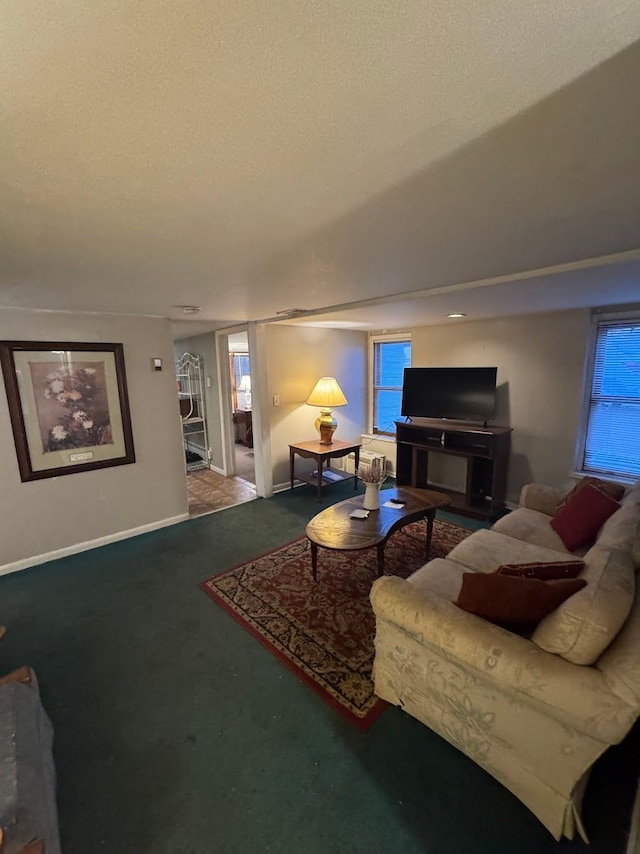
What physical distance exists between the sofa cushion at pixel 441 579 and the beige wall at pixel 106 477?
280 centimetres

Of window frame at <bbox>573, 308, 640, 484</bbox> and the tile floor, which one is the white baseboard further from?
window frame at <bbox>573, 308, 640, 484</bbox>

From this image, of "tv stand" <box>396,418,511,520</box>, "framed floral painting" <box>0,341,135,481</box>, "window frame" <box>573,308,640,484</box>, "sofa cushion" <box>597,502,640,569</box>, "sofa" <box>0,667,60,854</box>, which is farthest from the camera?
"tv stand" <box>396,418,511,520</box>

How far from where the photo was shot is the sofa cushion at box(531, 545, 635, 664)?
4.11ft

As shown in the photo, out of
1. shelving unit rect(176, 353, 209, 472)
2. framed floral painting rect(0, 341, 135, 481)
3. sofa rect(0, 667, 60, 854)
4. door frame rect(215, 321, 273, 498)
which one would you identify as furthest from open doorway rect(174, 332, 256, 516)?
sofa rect(0, 667, 60, 854)

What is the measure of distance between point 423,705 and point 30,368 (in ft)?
11.9

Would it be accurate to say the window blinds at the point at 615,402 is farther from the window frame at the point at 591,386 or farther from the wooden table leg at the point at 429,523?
the wooden table leg at the point at 429,523

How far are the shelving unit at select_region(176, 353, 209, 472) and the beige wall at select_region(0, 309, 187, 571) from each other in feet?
6.16

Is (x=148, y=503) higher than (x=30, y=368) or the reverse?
the reverse

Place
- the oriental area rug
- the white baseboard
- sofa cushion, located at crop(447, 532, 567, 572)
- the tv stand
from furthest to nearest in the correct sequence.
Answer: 1. the tv stand
2. the white baseboard
3. sofa cushion, located at crop(447, 532, 567, 572)
4. the oriental area rug

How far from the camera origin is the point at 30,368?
2.98 meters

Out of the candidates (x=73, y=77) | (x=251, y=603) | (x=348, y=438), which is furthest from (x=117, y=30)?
(x=348, y=438)

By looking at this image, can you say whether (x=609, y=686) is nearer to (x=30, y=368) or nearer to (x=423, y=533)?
(x=423, y=533)

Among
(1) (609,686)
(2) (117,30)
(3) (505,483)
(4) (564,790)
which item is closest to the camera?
(2) (117,30)

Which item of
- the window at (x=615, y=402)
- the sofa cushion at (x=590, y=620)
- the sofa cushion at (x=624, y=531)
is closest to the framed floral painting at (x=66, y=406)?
the sofa cushion at (x=590, y=620)
